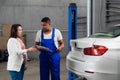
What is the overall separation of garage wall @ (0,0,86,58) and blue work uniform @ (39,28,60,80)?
7282 mm

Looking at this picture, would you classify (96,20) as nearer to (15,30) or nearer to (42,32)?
(42,32)

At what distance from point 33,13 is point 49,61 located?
25.1ft

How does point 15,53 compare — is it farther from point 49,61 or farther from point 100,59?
point 100,59

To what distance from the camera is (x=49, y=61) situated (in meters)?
6.54

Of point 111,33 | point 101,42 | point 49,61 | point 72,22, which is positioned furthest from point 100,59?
point 72,22

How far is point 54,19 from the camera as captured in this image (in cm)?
1421

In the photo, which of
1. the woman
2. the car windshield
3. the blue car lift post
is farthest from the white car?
A: the blue car lift post

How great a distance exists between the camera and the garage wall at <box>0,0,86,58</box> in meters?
→ 13.7

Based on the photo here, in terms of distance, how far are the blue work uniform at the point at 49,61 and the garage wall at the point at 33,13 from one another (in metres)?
7.28

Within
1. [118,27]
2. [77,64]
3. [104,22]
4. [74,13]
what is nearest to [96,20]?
[104,22]

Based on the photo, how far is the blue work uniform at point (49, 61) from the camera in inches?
255

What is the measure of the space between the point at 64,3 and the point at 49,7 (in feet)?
2.38

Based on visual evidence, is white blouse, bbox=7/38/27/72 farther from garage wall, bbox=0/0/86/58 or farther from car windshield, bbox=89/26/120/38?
garage wall, bbox=0/0/86/58

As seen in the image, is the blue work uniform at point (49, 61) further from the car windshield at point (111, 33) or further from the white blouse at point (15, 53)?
the car windshield at point (111, 33)
